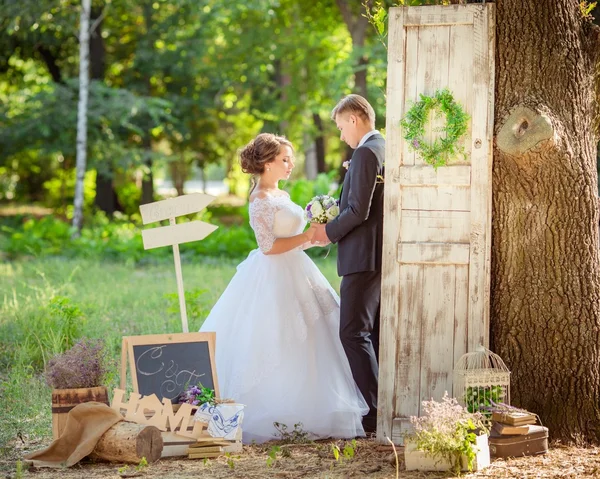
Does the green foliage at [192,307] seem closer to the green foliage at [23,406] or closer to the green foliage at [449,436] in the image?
the green foliage at [23,406]

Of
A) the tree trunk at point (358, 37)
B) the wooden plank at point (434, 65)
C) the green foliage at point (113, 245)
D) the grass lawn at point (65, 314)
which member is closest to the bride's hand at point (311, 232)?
the wooden plank at point (434, 65)

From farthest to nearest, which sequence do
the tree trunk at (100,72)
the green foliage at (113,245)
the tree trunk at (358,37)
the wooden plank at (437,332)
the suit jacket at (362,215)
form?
the tree trunk at (100,72)
the tree trunk at (358,37)
the green foliage at (113,245)
the suit jacket at (362,215)
the wooden plank at (437,332)

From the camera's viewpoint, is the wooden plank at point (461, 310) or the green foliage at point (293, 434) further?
the green foliage at point (293, 434)

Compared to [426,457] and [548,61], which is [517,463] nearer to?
[426,457]

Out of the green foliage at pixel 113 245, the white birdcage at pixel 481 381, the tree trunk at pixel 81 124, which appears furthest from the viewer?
the tree trunk at pixel 81 124

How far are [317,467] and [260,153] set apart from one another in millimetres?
2072

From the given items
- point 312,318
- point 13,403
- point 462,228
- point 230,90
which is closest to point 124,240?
point 230,90

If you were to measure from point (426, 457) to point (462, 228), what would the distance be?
128cm

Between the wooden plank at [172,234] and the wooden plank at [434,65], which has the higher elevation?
the wooden plank at [434,65]

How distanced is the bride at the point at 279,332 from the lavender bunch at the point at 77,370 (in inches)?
33.6

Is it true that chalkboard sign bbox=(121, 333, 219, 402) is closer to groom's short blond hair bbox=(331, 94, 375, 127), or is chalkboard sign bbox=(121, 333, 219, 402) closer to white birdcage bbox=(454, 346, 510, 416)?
white birdcage bbox=(454, 346, 510, 416)

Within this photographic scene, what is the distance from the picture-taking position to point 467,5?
4.66m

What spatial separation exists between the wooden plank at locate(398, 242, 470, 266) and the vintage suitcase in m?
0.97

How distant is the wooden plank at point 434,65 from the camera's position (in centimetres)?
470
